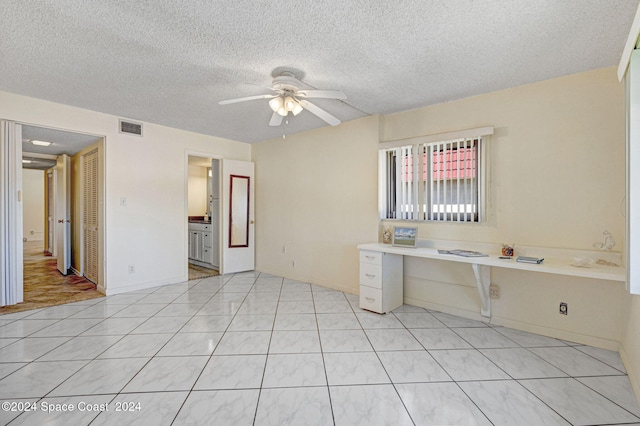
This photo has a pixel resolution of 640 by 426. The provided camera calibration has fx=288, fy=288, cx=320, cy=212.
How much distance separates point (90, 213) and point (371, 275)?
171 inches

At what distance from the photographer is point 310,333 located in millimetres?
2721

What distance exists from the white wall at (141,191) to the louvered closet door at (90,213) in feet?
1.76

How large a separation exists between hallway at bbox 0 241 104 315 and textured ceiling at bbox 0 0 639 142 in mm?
2437

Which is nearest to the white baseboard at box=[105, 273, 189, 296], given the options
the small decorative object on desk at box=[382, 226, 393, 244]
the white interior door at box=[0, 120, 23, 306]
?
the white interior door at box=[0, 120, 23, 306]

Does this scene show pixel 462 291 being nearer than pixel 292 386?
No

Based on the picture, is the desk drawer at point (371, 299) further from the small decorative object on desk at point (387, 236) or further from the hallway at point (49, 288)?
the hallway at point (49, 288)

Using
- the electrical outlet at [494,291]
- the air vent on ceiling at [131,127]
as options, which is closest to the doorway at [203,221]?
the air vent on ceiling at [131,127]

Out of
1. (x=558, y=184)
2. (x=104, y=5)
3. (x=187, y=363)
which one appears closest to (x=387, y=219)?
(x=558, y=184)

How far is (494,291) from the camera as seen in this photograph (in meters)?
2.95

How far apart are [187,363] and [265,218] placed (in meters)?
3.25

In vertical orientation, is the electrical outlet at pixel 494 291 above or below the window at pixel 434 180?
below

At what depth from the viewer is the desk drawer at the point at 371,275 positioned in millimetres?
3226

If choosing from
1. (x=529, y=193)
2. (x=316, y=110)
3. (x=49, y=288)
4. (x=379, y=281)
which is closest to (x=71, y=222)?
(x=49, y=288)

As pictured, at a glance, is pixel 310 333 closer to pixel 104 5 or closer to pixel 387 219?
pixel 387 219
